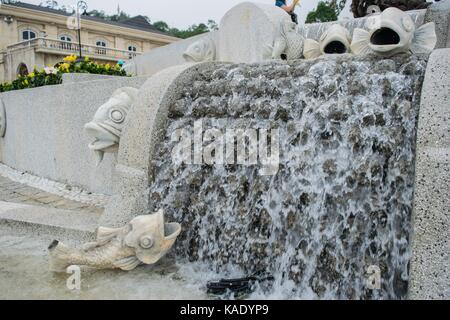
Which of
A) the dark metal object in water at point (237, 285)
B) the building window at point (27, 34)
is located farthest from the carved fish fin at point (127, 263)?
the building window at point (27, 34)

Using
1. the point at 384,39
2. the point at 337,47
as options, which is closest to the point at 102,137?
the point at 384,39

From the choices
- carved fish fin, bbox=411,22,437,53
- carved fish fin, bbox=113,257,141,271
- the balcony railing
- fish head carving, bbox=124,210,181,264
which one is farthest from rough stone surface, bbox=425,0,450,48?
the balcony railing

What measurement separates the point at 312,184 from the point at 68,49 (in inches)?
1135

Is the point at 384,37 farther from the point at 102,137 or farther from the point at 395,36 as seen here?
the point at 102,137

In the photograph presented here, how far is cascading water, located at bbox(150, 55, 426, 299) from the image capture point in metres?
2.62

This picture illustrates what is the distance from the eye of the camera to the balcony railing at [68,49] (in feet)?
86.4

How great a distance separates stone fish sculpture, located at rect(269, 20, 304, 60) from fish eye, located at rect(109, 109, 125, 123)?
2774mm

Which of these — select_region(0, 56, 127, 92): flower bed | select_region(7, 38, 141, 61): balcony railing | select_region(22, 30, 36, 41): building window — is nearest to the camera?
select_region(0, 56, 127, 92): flower bed

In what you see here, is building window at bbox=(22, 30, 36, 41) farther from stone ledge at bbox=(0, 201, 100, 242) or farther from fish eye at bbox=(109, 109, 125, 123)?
fish eye at bbox=(109, 109, 125, 123)

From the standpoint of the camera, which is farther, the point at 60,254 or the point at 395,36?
the point at 395,36

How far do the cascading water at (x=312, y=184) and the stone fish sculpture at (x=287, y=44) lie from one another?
6.46ft

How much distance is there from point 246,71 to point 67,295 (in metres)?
2.61

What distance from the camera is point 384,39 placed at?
11.4 ft
